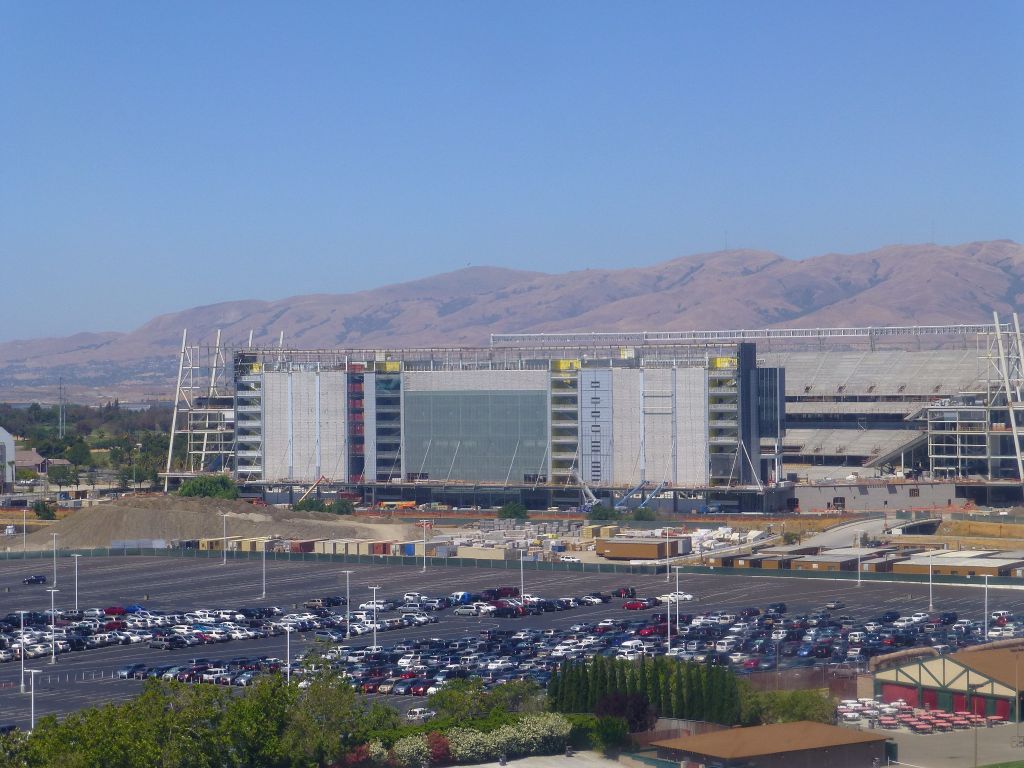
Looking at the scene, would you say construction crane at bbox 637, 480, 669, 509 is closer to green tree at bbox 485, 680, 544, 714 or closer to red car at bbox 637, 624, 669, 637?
red car at bbox 637, 624, 669, 637

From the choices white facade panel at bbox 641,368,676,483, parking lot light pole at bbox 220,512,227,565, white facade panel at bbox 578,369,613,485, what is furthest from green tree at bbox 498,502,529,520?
parking lot light pole at bbox 220,512,227,565

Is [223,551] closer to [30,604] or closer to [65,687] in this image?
[30,604]

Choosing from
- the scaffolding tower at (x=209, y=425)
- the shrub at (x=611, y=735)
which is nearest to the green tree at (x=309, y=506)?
the scaffolding tower at (x=209, y=425)

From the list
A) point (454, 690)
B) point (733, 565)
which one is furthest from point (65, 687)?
point (733, 565)

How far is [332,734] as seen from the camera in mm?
33469

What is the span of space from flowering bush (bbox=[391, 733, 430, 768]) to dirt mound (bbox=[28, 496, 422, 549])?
46371 mm

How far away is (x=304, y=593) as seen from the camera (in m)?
62.6

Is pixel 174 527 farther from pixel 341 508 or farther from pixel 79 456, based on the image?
pixel 79 456

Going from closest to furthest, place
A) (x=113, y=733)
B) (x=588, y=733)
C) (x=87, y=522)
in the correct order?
(x=113, y=733) < (x=588, y=733) < (x=87, y=522)

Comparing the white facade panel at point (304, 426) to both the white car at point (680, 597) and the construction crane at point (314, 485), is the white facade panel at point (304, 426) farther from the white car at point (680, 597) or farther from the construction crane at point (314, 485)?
the white car at point (680, 597)

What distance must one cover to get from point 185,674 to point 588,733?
12368 mm

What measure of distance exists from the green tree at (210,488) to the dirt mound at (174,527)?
8877 millimetres

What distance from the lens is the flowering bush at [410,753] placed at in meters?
34.1

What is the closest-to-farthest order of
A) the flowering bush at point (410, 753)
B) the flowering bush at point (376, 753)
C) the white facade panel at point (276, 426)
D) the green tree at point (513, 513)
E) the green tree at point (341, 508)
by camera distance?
1. the flowering bush at point (376, 753)
2. the flowering bush at point (410, 753)
3. the green tree at point (513, 513)
4. the green tree at point (341, 508)
5. the white facade panel at point (276, 426)
